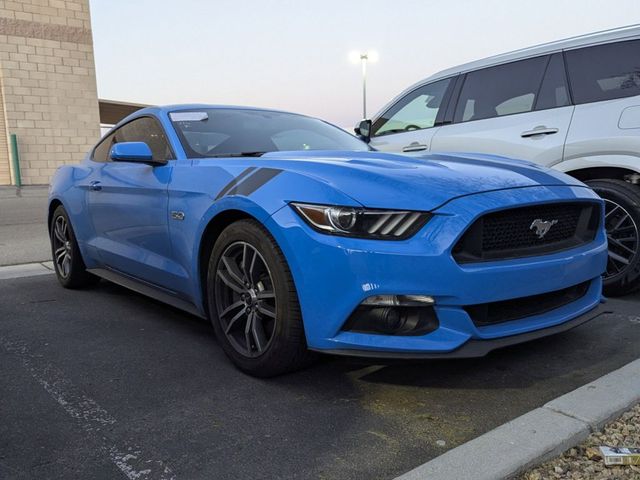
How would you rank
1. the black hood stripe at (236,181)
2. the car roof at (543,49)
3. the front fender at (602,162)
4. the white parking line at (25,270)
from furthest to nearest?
the white parking line at (25,270) → the car roof at (543,49) → the front fender at (602,162) → the black hood stripe at (236,181)

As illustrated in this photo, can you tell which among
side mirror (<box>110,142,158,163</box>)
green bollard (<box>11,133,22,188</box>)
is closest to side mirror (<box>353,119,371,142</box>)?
side mirror (<box>110,142,158,163</box>)

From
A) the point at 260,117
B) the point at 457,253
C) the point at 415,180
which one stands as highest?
the point at 260,117

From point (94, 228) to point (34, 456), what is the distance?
2496 mm

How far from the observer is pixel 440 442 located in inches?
89.3

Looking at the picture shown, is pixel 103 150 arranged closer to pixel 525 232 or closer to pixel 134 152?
pixel 134 152

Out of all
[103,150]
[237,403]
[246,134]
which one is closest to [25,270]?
[103,150]

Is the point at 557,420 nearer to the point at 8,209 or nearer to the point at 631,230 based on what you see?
the point at 631,230

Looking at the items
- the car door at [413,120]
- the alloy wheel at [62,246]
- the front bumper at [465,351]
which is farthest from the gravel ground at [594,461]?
the alloy wheel at [62,246]

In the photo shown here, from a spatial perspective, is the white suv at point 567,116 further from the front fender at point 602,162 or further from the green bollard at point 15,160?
the green bollard at point 15,160

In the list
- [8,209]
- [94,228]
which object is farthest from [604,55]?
[8,209]

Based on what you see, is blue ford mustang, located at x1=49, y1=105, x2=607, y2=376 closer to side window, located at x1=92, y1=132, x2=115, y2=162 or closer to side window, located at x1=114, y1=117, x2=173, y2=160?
side window, located at x1=114, y1=117, x2=173, y2=160

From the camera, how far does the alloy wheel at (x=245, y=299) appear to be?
2.81m

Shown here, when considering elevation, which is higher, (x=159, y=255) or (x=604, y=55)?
(x=604, y=55)

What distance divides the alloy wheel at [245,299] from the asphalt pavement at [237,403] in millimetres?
210
